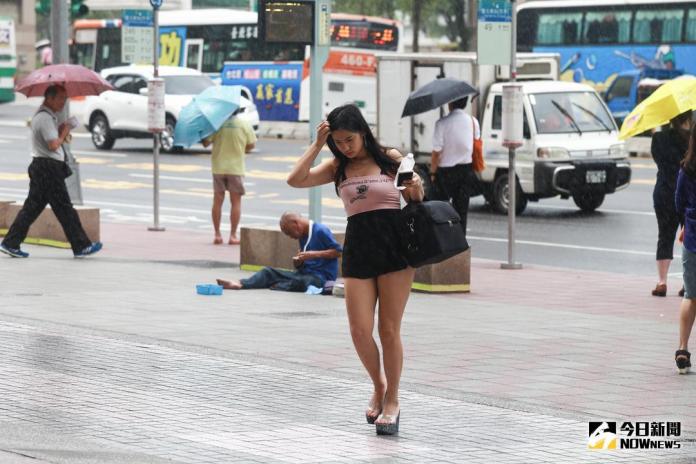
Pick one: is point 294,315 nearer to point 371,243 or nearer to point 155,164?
point 371,243

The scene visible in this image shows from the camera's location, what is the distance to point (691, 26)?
1606 inches

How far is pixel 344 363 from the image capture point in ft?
33.9

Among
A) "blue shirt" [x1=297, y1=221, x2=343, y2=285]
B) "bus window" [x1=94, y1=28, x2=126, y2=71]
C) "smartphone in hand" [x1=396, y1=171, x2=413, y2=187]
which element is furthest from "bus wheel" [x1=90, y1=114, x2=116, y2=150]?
"smartphone in hand" [x1=396, y1=171, x2=413, y2=187]

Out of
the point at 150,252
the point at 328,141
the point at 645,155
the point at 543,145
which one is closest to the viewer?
the point at 328,141

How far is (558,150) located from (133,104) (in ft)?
50.7

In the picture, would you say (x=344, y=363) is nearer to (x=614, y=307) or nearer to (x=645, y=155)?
(x=614, y=307)

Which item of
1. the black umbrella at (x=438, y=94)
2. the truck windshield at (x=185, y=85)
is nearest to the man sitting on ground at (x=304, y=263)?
the black umbrella at (x=438, y=94)

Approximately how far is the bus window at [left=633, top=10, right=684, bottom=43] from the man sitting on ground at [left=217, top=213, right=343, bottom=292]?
93.3 feet

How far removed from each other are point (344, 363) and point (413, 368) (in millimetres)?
466

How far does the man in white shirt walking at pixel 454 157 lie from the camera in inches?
660

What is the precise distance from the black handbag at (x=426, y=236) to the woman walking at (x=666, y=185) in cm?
567

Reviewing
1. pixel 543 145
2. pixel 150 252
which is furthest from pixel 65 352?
pixel 543 145

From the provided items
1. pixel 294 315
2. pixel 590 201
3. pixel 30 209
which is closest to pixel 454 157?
pixel 30 209

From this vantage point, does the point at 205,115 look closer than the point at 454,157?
No
